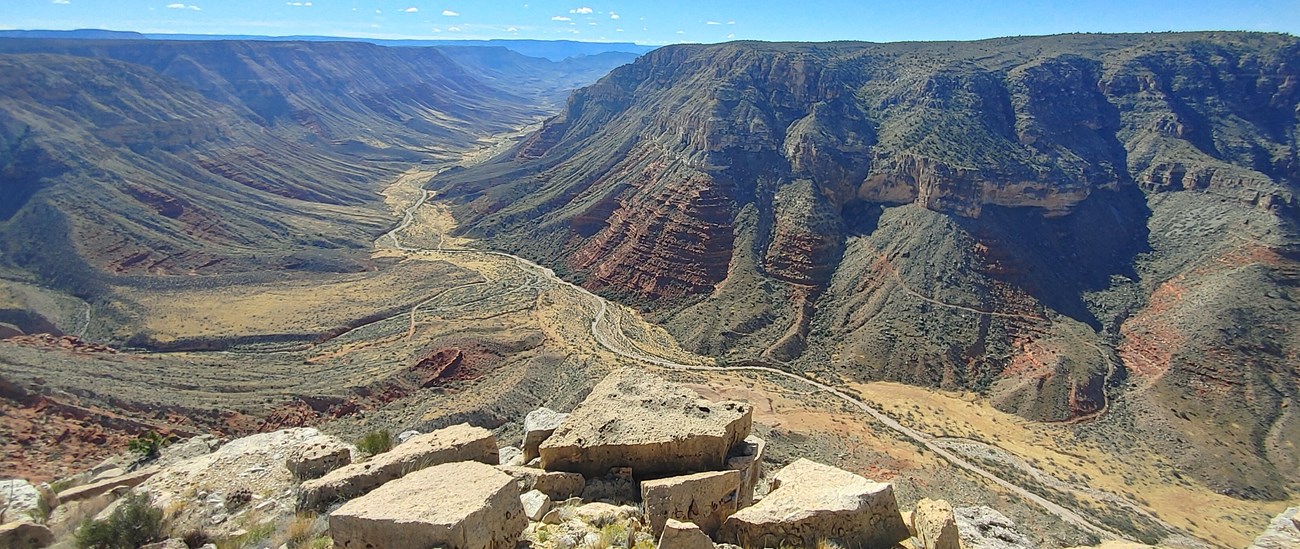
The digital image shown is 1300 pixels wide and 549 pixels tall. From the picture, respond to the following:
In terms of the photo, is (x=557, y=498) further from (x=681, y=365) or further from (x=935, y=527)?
(x=681, y=365)

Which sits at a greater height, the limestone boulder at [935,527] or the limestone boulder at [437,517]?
the limestone boulder at [437,517]

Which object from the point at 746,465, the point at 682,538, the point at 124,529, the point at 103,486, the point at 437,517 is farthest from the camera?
the point at 103,486

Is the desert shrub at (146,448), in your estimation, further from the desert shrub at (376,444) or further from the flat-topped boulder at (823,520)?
the flat-topped boulder at (823,520)

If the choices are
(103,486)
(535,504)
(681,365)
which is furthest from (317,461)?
(681,365)

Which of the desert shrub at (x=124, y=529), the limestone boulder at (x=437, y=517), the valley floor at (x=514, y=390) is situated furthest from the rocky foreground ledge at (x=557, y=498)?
the valley floor at (x=514, y=390)

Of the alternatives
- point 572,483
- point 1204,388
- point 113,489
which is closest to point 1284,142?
point 1204,388

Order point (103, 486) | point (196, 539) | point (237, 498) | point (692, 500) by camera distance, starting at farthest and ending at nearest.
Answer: point (103, 486) → point (237, 498) → point (196, 539) → point (692, 500)

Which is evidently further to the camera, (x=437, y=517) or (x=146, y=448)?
(x=146, y=448)

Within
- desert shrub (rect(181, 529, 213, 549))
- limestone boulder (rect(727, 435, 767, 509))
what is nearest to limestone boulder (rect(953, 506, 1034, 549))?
limestone boulder (rect(727, 435, 767, 509))
